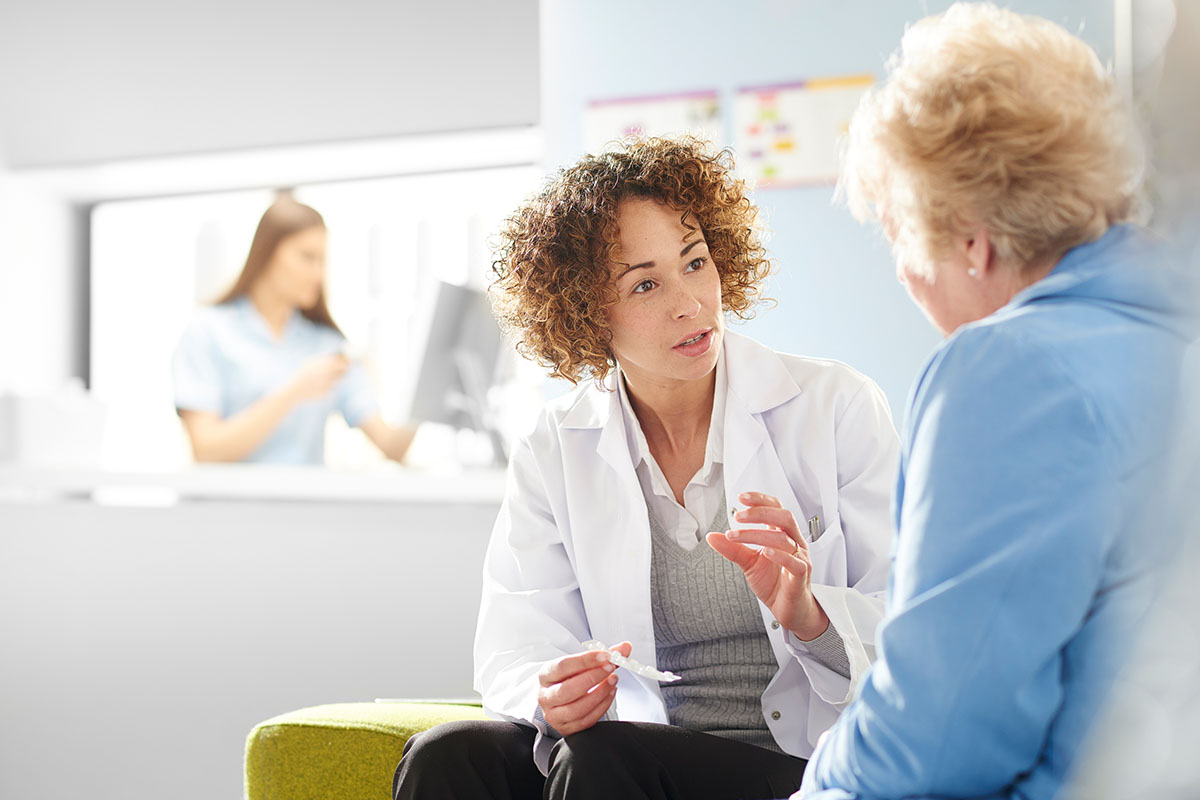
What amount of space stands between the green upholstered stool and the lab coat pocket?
0.57 m

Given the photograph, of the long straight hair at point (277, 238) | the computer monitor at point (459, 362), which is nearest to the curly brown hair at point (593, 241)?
the computer monitor at point (459, 362)

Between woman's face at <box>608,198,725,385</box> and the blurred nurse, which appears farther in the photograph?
the blurred nurse

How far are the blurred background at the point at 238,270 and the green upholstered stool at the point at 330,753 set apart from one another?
99cm

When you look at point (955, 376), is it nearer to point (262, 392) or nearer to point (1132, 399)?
point (1132, 399)

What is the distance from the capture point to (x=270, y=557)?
3.02 meters

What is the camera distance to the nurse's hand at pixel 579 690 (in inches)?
54.7

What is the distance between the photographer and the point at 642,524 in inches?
64.1

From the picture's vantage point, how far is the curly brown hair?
1683 millimetres

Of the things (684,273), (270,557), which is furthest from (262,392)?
→ (684,273)

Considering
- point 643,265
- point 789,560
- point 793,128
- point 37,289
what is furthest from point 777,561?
point 37,289

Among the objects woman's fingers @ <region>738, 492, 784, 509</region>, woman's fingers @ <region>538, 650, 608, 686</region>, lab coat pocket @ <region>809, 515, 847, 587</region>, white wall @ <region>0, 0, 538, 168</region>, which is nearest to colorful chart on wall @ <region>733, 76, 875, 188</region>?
white wall @ <region>0, 0, 538, 168</region>

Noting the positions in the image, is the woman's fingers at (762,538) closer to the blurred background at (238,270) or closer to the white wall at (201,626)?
the blurred background at (238,270)

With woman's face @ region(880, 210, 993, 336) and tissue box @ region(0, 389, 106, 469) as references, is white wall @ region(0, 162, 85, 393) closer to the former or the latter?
tissue box @ region(0, 389, 106, 469)

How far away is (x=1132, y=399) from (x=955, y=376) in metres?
0.12
